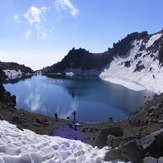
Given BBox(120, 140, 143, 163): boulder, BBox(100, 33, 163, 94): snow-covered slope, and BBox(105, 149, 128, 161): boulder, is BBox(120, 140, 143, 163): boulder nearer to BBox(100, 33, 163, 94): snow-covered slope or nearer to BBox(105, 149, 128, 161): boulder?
BBox(105, 149, 128, 161): boulder

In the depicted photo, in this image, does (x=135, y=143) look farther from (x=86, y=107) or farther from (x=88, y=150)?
(x=86, y=107)

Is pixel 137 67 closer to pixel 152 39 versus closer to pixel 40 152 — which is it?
pixel 152 39

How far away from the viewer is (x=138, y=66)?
151m

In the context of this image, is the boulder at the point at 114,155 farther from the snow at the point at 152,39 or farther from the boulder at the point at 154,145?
the snow at the point at 152,39

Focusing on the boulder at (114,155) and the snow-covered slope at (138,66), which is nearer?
the boulder at (114,155)

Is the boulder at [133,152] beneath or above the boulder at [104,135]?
above

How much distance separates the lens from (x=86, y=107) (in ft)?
211

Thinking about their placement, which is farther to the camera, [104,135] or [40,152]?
[104,135]

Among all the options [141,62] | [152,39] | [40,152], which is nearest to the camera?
[40,152]

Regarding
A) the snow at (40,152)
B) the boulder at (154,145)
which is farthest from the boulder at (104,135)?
the boulder at (154,145)

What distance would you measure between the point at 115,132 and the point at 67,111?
41.1m

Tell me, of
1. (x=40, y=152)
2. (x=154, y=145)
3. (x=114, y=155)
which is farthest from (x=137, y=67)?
(x=40, y=152)

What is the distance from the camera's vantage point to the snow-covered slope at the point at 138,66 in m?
124

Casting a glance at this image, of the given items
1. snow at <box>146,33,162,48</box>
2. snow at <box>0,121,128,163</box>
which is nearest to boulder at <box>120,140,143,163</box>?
snow at <box>0,121,128,163</box>
